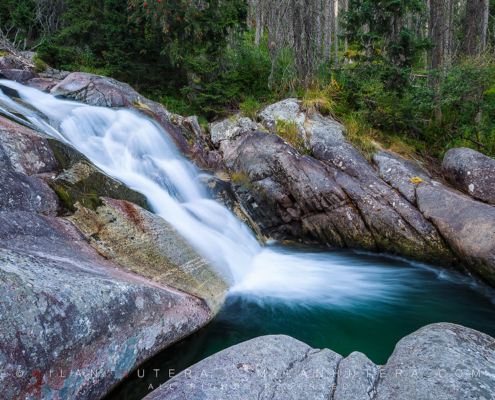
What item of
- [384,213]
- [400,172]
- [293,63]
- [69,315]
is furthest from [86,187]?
[293,63]

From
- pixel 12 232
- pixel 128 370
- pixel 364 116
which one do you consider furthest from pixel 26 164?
pixel 364 116

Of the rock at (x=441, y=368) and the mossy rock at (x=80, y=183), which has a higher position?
the mossy rock at (x=80, y=183)

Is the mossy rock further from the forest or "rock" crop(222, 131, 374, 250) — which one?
the forest

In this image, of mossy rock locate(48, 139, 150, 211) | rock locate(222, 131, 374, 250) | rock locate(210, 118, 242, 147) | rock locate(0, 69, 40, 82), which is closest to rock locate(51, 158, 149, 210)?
mossy rock locate(48, 139, 150, 211)

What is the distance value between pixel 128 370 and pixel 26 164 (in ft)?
10.9

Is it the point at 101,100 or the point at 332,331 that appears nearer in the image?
the point at 332,331

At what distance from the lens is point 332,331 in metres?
4.18

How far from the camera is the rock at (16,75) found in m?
8.26

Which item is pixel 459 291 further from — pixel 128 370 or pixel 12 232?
pixel 12 232

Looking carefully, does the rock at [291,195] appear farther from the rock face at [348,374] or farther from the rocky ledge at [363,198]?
the rock face at [348,374]

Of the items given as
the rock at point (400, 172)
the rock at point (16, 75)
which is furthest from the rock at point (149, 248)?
the rock at point (16, 75)

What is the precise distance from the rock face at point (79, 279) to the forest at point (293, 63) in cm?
515

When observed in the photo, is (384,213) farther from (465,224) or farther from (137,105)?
(137,105)

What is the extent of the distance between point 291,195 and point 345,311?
3.09m
